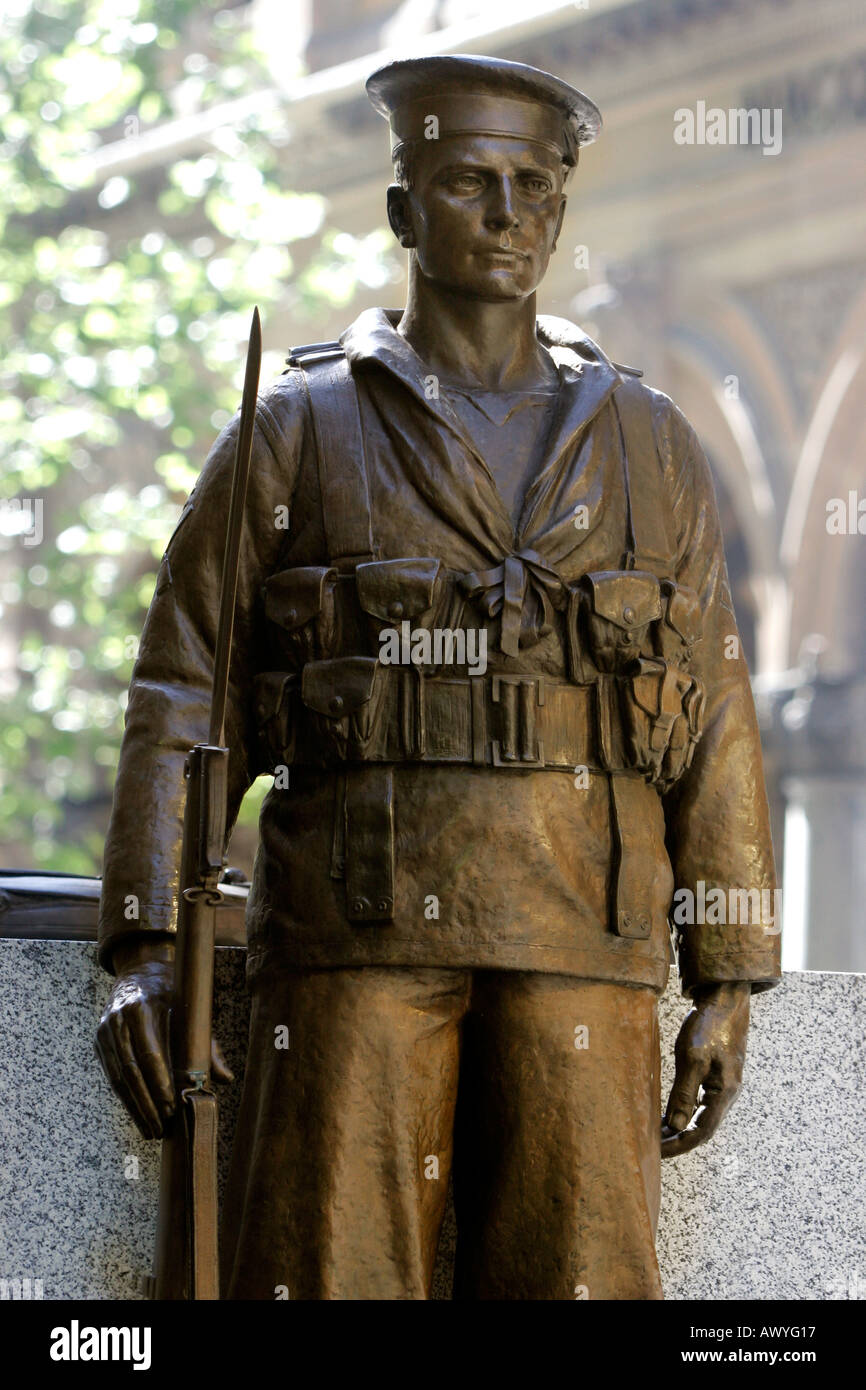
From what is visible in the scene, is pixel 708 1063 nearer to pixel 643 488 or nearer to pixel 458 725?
pixel 458 725

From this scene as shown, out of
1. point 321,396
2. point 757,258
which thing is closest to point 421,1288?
point 321,396

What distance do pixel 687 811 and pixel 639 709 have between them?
319mm

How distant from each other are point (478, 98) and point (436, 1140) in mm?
1781

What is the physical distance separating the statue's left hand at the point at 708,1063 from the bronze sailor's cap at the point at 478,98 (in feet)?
5.02

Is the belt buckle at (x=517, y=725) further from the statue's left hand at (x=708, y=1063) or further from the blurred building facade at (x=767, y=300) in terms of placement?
the blurred building facade at (x=767, y=300)

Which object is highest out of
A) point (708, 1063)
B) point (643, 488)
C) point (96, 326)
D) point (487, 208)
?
point (96, 326)

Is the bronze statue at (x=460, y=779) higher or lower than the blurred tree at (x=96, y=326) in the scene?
lower

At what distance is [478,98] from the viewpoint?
4035mm

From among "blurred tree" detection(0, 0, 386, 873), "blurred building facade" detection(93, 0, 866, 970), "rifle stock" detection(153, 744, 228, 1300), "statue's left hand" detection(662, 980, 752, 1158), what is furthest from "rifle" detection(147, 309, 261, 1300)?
"blurred tree" detection(0, 0, 386, 873)

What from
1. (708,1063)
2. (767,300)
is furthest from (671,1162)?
(767,300)

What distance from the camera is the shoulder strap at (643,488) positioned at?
13.4 feet

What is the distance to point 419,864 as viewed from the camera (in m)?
3.82

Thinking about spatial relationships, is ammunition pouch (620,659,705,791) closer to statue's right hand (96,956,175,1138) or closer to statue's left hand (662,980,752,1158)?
statue's left hand (662,980,752,1158)

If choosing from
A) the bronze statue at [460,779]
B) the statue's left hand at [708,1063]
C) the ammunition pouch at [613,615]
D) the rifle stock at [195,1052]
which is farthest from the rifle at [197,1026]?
the statue's left hand at [708,1063]
